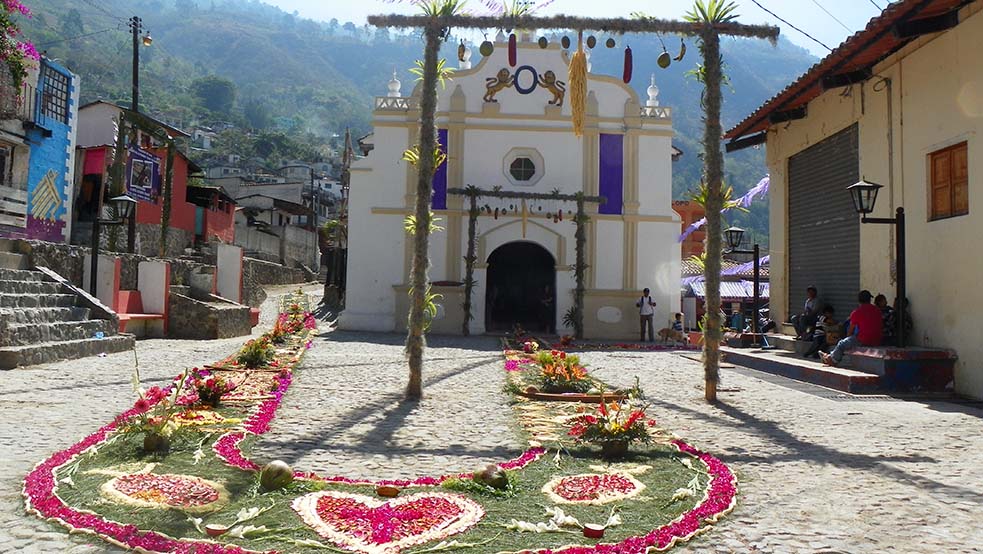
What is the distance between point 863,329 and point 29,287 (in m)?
13.5

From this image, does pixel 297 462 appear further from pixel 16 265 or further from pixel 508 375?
pixel 16 265

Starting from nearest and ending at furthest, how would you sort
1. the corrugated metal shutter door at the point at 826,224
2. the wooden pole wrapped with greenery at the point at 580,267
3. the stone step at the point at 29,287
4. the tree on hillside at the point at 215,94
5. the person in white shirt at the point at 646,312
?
the stone step at the point at 29,287, the corrugated metal shutter door at the point at 826,224, the person in white shirt at the point at 646,312, the wooden pole wrapped with greenery at the point at 580,267, the tree on hillside at the point at 215,94


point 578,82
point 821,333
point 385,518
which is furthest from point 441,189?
point 385,518

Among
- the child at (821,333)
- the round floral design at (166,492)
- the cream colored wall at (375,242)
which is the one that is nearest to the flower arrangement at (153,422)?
the round floral design at (166,492)

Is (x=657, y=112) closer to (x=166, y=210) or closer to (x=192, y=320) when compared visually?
(x=192, y=320)

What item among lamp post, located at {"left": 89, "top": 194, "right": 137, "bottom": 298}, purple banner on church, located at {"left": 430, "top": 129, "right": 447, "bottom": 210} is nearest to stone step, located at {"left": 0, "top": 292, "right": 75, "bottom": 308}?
lamp post, located at {"left": 89, "top": 194, "right": 137, "bottom": 298}

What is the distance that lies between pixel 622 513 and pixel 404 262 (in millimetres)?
18422

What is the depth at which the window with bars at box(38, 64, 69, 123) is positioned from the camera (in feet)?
67.9

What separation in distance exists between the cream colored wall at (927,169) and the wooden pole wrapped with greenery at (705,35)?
278 centimetres

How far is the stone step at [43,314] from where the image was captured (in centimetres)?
1083

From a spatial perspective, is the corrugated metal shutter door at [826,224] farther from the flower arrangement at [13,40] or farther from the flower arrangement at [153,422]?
the flower arrangement at [13,40]

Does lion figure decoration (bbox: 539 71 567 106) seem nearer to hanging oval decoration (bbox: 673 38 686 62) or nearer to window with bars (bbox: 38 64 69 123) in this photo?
hanging oval decoration (bbox: 673 38 686 62)

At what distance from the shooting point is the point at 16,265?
13195 mm

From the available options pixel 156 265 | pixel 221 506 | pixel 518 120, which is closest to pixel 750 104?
pixel 518 120
